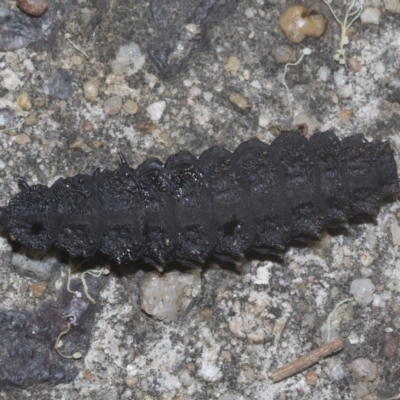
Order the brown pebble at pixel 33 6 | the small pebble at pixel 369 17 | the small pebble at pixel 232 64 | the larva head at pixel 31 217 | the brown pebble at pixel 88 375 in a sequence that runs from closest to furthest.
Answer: the larva head at pixel 31 217
the brown pebble at pixel 88 375
the brown pebble at pixel 33 6
the small pebble at pixel 232 64
the small pebble at pixel 369 17

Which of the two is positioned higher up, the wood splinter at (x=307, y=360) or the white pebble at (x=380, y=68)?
the white pebble at (x=380, y=68)

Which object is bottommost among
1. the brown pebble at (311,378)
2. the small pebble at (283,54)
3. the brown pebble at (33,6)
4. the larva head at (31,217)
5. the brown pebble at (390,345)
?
the brown pebble at (311,378)

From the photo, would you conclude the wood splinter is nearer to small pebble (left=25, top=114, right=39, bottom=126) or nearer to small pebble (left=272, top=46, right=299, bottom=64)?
small pebble (left=272, top=46, right=299, bottom=64)

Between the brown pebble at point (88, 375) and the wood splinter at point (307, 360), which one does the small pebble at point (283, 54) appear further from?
the brown pebble at point (88, 375)

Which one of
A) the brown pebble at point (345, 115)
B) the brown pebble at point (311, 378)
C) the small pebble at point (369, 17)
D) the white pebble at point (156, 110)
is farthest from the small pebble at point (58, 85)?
the brown pebble at point (311, 378)

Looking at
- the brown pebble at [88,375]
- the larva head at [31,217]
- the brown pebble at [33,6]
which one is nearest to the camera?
the larva head at [31,217]

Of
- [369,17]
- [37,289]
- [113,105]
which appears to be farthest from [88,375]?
[369,17]
